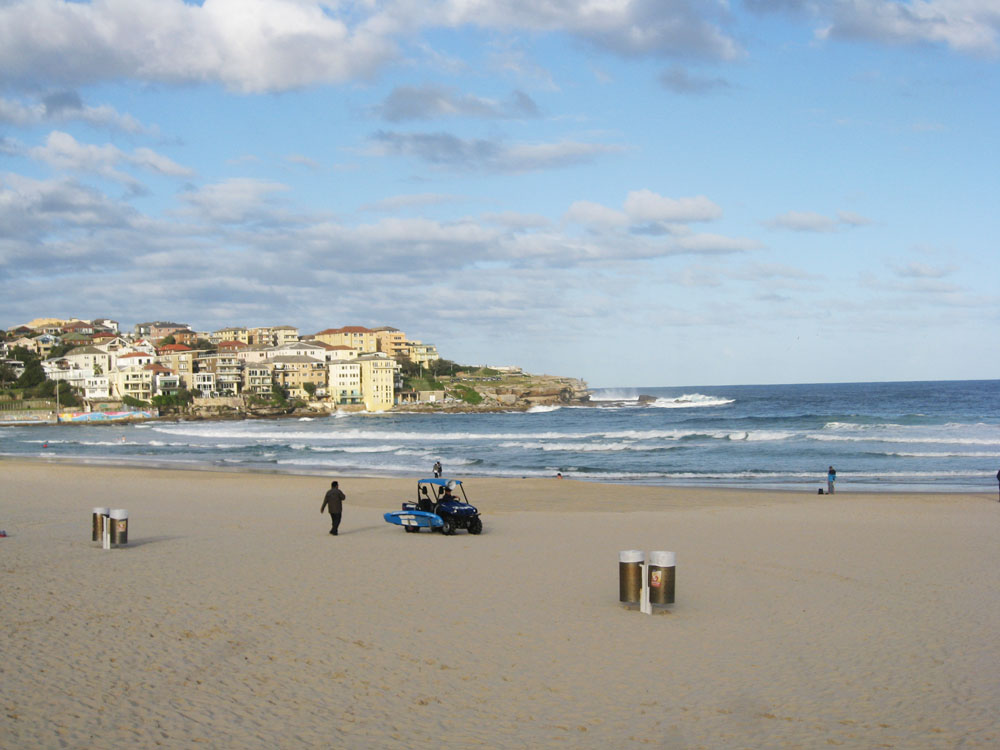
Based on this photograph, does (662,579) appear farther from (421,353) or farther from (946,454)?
(421,353)

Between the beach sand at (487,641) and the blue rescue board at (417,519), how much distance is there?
0.57m

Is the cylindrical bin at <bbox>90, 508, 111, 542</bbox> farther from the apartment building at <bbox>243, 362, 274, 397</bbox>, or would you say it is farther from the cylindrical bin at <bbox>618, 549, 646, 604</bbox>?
the apartment building at <bbox>243, 362, 274, 397</bbox>

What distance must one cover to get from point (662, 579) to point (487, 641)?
2.38 m

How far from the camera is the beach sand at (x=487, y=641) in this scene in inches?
253

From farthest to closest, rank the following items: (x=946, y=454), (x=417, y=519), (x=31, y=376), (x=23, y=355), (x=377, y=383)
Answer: (x=23, y=355)
(x=377, y=383)
(x=31, y=376)
(x=946, y=454)
(x=417, y=519)

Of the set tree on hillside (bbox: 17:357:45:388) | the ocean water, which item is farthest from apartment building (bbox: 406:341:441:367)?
the ocean water

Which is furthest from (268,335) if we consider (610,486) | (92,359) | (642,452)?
(610,486)

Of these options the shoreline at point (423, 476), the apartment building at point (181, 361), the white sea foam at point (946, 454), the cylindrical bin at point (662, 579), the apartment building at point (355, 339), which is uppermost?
the apartment building at point (355, 339)

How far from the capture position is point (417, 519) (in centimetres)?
1683

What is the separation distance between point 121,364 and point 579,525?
4890 inches

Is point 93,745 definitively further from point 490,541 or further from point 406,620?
point 490,541

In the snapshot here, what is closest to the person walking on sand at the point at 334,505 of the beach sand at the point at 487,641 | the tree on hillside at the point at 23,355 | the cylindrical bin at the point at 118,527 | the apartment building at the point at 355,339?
the beach sand at the point at 487,641

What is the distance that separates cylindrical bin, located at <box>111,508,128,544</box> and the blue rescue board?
4855 millimetres

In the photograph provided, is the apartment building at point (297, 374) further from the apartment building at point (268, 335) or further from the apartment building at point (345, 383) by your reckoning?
the apartment building at point (268, 335)
